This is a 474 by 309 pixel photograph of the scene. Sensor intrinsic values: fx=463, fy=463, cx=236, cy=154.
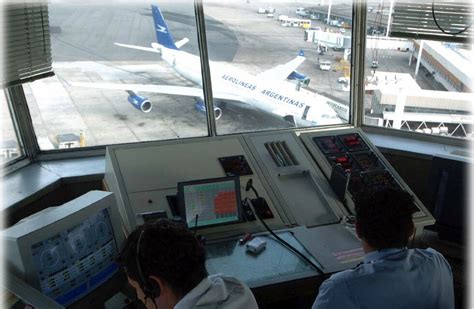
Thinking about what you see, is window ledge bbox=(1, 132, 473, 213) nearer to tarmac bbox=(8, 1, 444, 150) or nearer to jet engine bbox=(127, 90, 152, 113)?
tarmac bbox=(8, 1, 444, 150)

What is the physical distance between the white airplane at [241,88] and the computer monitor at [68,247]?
5.86ft

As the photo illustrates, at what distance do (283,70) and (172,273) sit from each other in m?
2.99

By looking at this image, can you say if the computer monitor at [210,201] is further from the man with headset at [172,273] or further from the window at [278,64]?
the window at [278,64]

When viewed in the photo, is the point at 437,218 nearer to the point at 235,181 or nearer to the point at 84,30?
the point at 235,181

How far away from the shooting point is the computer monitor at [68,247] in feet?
5.42

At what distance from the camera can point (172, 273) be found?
1.30 metres

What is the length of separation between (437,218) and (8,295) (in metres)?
2.23

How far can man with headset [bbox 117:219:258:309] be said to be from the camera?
1.30m

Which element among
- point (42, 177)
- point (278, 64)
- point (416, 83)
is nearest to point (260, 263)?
point (42, 177)

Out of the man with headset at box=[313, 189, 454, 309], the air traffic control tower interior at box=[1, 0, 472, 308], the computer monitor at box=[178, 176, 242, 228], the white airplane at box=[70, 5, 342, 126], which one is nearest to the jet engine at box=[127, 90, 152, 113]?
the white airplane at box=[70, 5, 342, 126]

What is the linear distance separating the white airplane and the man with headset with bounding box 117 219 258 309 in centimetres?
230

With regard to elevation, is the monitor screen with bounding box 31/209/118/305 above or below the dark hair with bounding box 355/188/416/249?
below

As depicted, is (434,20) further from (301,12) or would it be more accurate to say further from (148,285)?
(148,285)

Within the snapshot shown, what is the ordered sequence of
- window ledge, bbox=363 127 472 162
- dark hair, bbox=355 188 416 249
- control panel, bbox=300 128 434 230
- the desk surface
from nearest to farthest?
dark hair, bbox=355 188 416 249, the desk surface, control panel, bbox=300 128 434 230, window ledge, bbox=363 127 472 162
